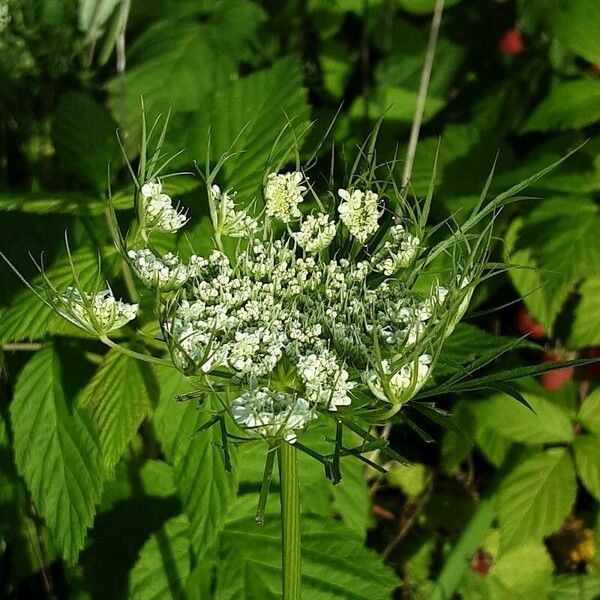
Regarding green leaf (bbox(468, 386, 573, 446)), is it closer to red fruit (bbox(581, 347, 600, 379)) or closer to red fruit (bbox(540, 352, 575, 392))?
red fruit (bbox(540, 352, 575, 392))

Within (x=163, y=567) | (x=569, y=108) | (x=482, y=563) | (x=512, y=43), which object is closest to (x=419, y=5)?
(x=512, y=43)

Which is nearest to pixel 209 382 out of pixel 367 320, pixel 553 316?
pixel 367 320

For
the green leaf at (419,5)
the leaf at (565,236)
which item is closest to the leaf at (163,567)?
the leaf at (565,236)

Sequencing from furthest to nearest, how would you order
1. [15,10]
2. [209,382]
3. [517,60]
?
[517,60] → [15,10] → [209,382]

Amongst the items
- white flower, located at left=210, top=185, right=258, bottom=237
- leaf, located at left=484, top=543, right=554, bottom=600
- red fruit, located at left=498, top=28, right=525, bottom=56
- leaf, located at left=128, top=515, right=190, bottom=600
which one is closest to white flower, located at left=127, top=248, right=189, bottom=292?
white flower, located at left=210, top=185, right=258, bottom=237

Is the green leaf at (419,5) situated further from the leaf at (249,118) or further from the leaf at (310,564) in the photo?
the leaf at (310,564)

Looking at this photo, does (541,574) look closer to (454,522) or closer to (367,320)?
(454,522)
